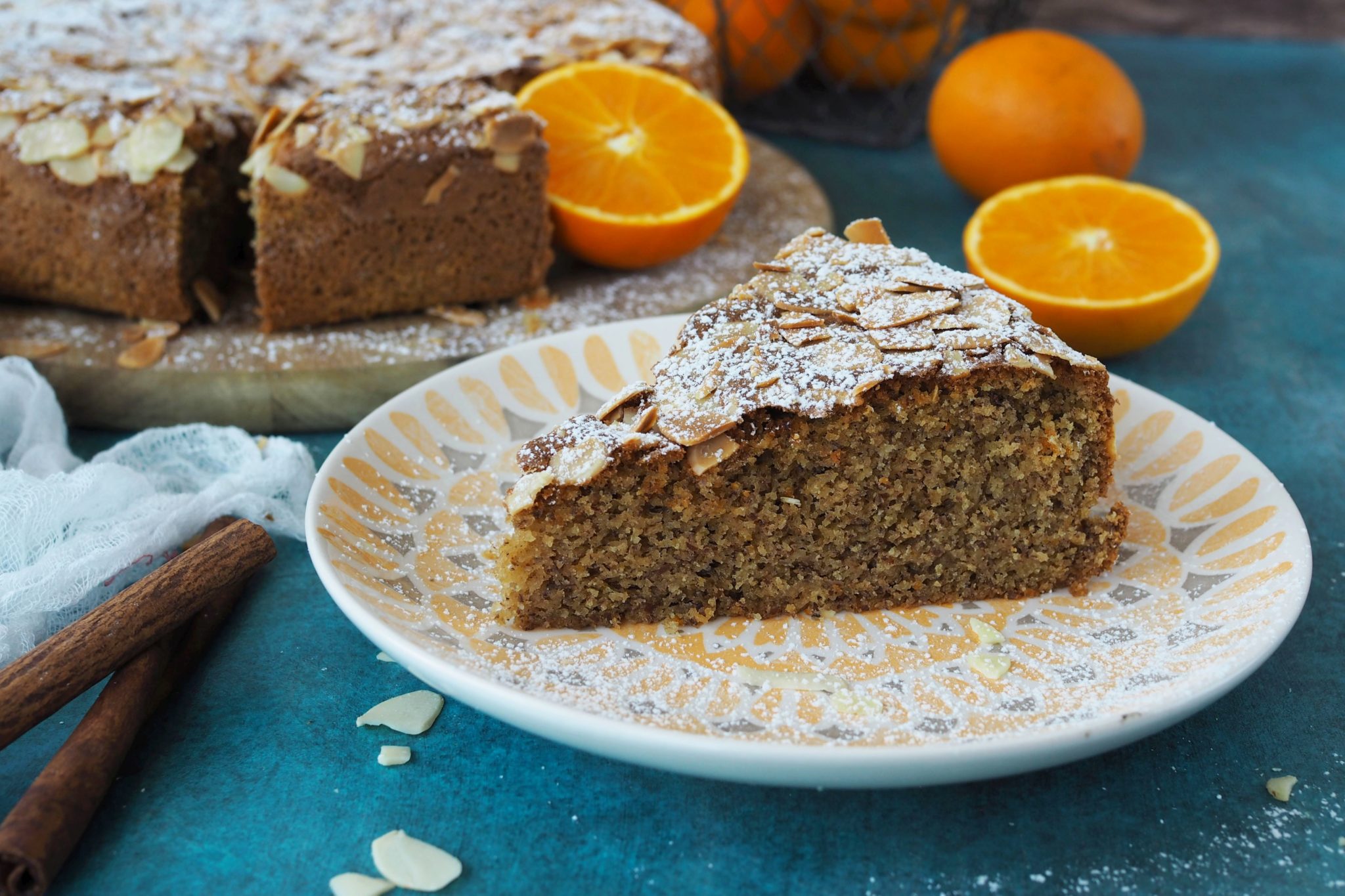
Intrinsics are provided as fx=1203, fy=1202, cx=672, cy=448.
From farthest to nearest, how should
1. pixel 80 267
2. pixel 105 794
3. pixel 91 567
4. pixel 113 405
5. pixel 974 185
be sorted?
1. pixel 974 185
2. pixel 80 267
3. pixel 113 405
4. pixel 91 567
5. pixel 105 794

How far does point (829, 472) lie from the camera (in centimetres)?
186

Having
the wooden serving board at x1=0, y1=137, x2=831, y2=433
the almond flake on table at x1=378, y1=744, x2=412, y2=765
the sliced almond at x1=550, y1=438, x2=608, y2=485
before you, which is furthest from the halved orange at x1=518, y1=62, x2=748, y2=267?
the almond flake on table at x1=378, y1=744, x2=412, y2=765

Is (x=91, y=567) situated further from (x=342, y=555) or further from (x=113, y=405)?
(x=113, y=405)

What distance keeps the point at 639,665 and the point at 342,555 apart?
0.47m

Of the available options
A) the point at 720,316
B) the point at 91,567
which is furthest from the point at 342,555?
the point at 720,316

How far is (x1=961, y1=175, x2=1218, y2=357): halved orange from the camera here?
2619 mm

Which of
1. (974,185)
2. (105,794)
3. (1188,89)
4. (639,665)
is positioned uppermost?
(105,794)

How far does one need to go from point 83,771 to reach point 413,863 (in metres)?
0.43

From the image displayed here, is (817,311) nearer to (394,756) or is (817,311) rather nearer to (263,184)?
(394,756)

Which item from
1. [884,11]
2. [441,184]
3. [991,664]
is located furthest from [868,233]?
[884,11]

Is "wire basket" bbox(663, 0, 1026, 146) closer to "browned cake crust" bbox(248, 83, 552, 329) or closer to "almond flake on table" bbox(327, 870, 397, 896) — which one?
"browned cake crust" bbox(248, 83, 552, 329)

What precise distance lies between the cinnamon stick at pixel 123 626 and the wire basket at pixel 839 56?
2.55 m

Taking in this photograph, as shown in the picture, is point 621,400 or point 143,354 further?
point 143,354

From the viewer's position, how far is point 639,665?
1.77m
